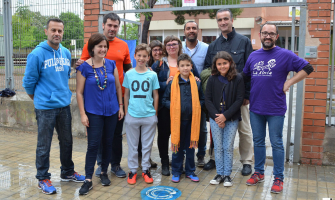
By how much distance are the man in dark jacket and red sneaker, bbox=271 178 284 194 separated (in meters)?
0.61

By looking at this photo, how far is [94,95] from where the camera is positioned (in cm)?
397

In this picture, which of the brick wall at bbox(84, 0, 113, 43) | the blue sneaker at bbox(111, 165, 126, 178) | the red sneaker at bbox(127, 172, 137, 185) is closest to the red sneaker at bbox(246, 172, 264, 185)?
the red sneaker at bbox(127, 172, 137, 185)

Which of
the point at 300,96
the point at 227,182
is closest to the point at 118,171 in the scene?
the point at 227,182

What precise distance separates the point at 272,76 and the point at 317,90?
1398 mm

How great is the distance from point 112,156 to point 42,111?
47.2 inches

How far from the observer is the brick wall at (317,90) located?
15.7 ft

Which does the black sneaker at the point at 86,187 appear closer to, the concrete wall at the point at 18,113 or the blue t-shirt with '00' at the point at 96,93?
the blue t-shirt with '00' at the point at 96,93

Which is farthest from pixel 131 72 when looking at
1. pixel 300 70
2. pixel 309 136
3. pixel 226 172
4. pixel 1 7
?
pixel 1 7

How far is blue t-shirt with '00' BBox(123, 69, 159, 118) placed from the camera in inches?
165

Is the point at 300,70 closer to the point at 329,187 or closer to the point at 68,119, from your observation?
the point at 329,187

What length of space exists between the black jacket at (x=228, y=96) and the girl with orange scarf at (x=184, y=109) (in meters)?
0.18

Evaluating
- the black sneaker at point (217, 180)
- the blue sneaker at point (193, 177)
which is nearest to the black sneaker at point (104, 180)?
the blue sneaker at point (193, 177)

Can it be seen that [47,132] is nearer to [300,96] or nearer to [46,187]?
[46,187]

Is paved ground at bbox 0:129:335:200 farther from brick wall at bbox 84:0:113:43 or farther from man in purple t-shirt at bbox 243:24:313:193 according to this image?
brick wall at bbox 84:0:113:43
